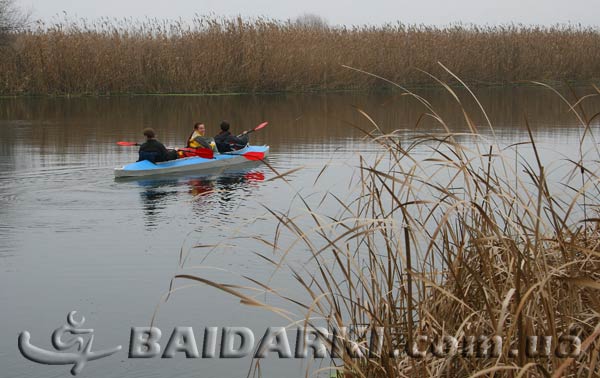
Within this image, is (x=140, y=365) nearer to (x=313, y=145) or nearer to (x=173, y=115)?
(x=313, y=145)

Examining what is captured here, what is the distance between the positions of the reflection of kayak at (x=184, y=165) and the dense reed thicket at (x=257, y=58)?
16972 mm

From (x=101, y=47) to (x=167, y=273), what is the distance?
82.8 ft

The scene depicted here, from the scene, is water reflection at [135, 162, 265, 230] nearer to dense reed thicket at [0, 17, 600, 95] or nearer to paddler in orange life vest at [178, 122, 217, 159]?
paddler in orange life vest at [178, 122, 217, 159]

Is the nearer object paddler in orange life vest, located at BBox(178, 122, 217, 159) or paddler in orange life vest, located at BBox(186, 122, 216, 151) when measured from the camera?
paddler in orange life vest, located at BBox(178, 122, 217, 159)

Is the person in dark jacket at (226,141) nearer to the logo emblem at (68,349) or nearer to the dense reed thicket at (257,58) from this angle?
the logo emblem at (68,349)

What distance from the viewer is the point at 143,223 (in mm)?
10703

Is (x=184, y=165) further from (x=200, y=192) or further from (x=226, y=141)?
(x=200, y=192)

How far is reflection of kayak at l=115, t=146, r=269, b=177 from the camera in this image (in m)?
13.8

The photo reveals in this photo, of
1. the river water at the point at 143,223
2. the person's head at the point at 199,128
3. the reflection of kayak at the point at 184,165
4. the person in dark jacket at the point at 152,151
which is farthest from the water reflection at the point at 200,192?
the person's head at the point at 199,128

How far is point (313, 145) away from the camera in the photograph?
18922 mm

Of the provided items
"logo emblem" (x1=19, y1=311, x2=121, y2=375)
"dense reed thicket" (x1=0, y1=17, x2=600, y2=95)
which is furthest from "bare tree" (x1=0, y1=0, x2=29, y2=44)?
"logo emblem" (x1=19, y1=311, x2=121, y2=375)

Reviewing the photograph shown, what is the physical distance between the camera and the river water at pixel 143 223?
6.46 metres

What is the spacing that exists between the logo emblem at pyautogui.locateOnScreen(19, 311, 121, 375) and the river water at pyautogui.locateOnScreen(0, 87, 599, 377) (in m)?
0.06

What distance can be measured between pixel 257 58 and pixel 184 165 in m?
19.1
